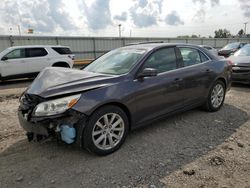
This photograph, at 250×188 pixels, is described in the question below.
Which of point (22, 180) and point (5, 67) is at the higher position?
point (5, 67)

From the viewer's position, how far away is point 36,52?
37.0 feet

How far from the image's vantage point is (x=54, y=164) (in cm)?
323

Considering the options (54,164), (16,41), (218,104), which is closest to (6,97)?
(54,164)

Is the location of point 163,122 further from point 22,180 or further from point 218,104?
point 22,180

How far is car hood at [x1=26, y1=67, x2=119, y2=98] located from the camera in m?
3.20

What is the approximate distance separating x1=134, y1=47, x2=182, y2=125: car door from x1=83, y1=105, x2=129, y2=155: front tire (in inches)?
13.4

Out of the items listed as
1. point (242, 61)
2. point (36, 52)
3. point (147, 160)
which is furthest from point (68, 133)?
point (36, 52)

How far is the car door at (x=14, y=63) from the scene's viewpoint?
33.7 feet

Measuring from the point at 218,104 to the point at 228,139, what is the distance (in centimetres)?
163

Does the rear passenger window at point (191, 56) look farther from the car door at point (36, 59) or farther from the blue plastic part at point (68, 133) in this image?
the car door at point (36, 59)

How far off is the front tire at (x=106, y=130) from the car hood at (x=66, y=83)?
384mm

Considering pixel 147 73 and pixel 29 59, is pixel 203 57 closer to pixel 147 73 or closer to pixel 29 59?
pixel 147 73

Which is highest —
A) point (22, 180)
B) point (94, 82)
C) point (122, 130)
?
point (94, 82)

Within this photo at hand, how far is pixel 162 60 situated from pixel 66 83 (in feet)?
5.97
